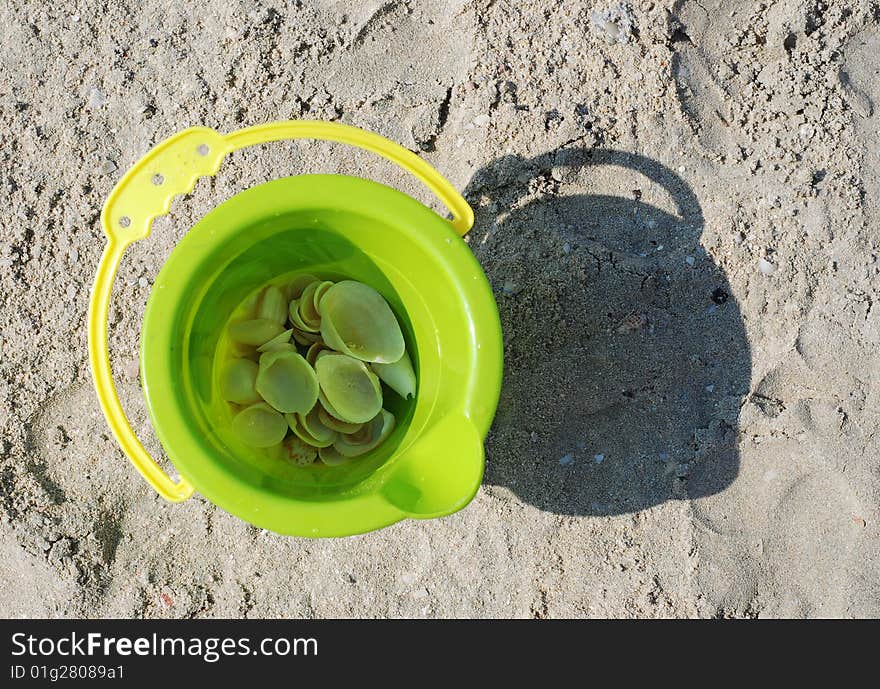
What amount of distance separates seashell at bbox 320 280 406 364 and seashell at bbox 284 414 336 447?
0.36 feet

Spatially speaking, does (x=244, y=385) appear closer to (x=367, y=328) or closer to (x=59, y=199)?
(x=367, y=328)

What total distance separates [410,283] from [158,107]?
1.67 feet

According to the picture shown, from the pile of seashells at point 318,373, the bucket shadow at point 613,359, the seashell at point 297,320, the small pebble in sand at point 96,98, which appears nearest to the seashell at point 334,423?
the pile of seashells at point 318,373

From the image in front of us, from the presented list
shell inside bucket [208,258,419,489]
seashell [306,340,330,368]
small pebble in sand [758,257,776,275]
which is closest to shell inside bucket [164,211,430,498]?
shell inside bucket [208,258,419,489]

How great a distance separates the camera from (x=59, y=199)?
50.5 inches

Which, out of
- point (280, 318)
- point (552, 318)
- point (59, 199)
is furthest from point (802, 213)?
point (59, 199)

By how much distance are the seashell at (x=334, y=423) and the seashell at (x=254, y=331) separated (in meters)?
0.12

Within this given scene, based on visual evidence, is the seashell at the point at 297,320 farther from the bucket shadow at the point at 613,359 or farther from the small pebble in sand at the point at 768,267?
the small pebble in sand at the point at 768,267

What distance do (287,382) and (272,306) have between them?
0.11 m

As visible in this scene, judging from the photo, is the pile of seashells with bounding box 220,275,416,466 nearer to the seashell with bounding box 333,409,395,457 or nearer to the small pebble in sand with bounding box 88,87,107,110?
the seashell with bounding box 333,409,395,457

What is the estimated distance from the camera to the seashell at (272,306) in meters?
1.13

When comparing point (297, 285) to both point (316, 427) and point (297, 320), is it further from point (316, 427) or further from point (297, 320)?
point (316, 427)

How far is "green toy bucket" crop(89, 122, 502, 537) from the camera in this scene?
0.96 m

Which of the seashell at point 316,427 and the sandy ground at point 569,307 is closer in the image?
the seashell at point 316,427
